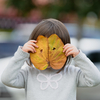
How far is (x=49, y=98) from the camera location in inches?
64.9

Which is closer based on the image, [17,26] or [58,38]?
[58,38]

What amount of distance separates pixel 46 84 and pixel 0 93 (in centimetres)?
220

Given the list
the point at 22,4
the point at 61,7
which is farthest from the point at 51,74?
the point at 22,4

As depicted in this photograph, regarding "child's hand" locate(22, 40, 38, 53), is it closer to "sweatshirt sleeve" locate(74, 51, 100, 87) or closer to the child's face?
the child's face

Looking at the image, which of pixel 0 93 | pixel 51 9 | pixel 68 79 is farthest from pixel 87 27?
pixel 68 79

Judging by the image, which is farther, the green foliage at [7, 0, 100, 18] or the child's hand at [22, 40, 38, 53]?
the green foliage at [7, 0, 100, 18]

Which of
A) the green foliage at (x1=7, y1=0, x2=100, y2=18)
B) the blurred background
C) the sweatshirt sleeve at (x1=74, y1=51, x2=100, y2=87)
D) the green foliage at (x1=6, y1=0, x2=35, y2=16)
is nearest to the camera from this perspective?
the sweatshirt sleeve at (x1=74, y1=51, x2=100, y2=87)

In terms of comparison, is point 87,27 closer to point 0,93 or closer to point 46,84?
point 0,93

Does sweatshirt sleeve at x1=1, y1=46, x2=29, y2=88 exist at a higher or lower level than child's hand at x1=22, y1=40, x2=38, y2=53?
lower

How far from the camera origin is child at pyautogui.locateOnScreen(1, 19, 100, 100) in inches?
63.9

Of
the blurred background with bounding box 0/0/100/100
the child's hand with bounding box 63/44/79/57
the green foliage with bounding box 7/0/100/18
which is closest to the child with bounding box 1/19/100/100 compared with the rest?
the child's hand with bounding box 63/44/79/57

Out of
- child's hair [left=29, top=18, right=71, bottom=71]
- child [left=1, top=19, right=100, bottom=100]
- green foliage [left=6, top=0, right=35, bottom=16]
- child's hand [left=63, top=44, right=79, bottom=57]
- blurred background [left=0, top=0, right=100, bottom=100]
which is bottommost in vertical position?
child [left=1, top=19, right=100, bottom=100]

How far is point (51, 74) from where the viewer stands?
173cm

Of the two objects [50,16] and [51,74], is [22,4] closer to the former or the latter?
[50,16]
